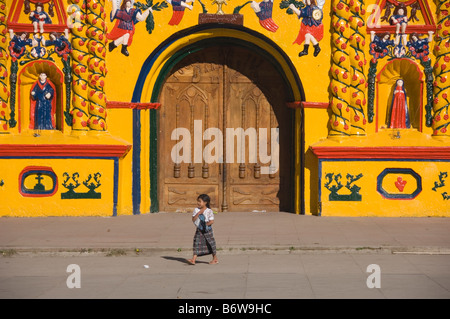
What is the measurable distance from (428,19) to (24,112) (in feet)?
28.2

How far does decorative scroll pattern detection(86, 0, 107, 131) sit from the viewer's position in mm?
15477

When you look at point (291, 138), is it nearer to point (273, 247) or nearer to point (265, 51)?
point (265, 51)

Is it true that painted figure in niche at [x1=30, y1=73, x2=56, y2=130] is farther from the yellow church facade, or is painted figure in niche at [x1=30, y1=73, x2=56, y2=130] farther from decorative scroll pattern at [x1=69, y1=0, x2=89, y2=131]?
decorative scroll pattern at [x1=69, y1=0, x2=89, y2=131]

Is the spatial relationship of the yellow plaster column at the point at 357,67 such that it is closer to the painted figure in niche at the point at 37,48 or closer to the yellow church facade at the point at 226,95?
the yellow church facade at the point at 226,95

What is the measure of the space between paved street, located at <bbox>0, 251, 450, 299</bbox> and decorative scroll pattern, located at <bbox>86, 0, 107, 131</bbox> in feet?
14.3

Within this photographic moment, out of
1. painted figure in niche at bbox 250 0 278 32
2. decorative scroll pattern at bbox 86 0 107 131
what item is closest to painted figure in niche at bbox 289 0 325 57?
painted figure in niche at bbox 250 0 278 32

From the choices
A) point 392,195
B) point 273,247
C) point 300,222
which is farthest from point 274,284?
point 392,195

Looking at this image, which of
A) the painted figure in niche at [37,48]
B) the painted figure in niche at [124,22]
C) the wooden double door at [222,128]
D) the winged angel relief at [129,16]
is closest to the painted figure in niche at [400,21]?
the wooden double door at [222,128]

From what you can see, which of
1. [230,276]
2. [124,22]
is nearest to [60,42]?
[124,22]

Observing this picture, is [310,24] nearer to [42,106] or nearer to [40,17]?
[40,17]

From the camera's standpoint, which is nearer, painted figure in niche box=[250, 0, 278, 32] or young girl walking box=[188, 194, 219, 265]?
young girl walking box=[188, 194, 219, 265]

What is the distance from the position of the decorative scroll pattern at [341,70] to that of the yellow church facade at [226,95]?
24mm

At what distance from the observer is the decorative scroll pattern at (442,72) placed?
15461mm

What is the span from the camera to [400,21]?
15.5 metres
